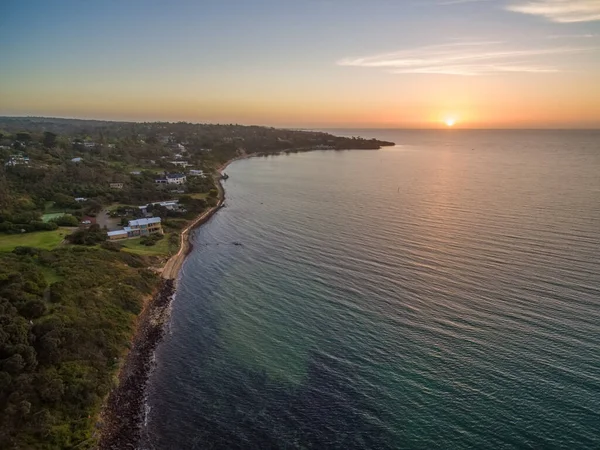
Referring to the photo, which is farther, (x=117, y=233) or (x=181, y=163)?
(x=181, y=163)

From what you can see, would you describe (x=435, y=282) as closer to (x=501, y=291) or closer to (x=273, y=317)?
(x=501, y=291)

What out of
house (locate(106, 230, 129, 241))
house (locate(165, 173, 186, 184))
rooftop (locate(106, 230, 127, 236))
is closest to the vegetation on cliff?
house (locate(106, 230, 129, 241))

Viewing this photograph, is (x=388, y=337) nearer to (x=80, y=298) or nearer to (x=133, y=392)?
(x=133, y=392)

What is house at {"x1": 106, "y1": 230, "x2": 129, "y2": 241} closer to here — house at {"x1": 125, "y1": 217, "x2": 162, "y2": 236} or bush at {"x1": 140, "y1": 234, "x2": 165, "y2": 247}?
house at {"x1": 125, "y1": 217, "x2": 162, "y2": 236}


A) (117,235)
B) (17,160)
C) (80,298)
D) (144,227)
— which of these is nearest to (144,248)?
(117,235)

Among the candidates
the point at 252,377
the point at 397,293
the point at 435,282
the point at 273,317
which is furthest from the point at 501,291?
the point at 252,377
